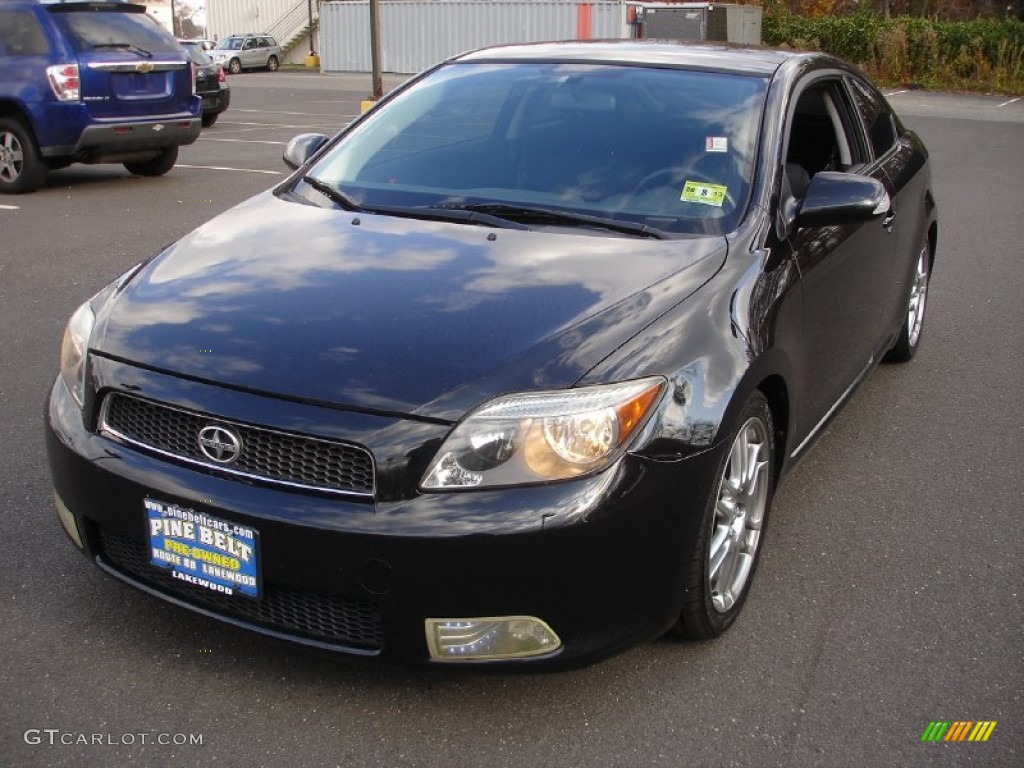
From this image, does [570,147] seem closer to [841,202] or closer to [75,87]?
[841,202]

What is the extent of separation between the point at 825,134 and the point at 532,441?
2682 millimetres

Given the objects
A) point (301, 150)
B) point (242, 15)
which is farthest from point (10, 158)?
point (242, 15)

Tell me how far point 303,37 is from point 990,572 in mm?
55446

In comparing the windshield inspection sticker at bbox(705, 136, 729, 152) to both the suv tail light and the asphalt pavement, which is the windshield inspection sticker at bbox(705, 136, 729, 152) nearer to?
the asphalt pavement

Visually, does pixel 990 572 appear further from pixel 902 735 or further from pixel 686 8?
pixel 686 8

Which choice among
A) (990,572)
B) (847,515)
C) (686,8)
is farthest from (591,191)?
(686,8)

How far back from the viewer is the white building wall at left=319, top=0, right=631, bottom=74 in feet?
117

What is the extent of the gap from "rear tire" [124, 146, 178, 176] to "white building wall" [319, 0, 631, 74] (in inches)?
951

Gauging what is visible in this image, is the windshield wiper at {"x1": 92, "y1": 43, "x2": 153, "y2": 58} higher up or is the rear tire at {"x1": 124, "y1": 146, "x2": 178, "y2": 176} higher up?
the windshield wiper at {"x1": 92, "y1": 43, "x2": 153, "y2": 58}

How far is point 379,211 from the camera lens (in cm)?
374

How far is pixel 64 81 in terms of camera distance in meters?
10.4

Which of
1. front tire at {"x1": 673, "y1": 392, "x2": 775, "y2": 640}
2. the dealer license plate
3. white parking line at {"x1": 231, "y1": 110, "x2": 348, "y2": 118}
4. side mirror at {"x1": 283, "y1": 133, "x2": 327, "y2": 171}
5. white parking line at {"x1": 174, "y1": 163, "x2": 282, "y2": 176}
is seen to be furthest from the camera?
white parking line at {"x1": 231, "y1": 110, "x2": 348, "y2": 118}

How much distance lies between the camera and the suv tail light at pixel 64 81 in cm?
1035

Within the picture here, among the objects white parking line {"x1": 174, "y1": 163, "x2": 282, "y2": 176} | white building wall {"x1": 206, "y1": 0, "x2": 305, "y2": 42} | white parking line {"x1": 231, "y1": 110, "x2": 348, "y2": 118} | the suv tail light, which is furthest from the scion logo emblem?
white building wall {"x1": 206, "y1": 0, "x2": 305, "y2": 42}
